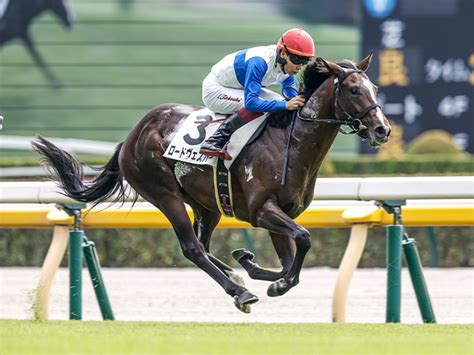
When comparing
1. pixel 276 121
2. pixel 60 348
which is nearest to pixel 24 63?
pixel 276 121

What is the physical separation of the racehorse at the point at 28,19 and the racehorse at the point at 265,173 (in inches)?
363

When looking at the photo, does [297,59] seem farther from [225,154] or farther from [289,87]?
[225,154]

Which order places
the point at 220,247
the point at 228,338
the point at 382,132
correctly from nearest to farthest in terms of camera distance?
the point at 228,338
the point at 382,132
the point at 220,247

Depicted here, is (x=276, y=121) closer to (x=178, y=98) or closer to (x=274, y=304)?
(x=274, y=304)

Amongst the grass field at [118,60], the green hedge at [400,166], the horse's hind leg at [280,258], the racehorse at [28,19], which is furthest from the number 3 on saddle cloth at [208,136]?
the grass field at [118,60]

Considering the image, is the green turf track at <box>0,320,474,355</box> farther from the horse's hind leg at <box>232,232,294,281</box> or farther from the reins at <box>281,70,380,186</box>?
the reins at <box>281,70,380,186</box>

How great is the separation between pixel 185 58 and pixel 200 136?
11.4 m

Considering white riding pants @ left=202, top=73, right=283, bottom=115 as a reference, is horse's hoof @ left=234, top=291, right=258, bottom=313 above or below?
below

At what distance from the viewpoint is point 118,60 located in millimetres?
17422

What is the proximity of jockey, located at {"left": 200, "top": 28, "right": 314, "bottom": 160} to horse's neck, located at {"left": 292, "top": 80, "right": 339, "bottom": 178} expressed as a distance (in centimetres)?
8

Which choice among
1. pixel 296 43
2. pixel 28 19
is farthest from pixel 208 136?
pixel 28 19

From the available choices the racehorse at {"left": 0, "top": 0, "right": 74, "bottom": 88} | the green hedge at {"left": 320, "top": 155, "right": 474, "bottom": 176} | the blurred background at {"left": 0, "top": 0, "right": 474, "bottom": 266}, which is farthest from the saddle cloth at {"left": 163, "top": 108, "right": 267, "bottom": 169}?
the racehorse at {"left": 0, "top": 0, "right": 74, "bottom": 88}

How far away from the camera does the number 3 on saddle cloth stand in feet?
19.1

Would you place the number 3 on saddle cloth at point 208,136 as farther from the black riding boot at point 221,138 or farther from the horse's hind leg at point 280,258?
the horse's hind leg at point 280,258
